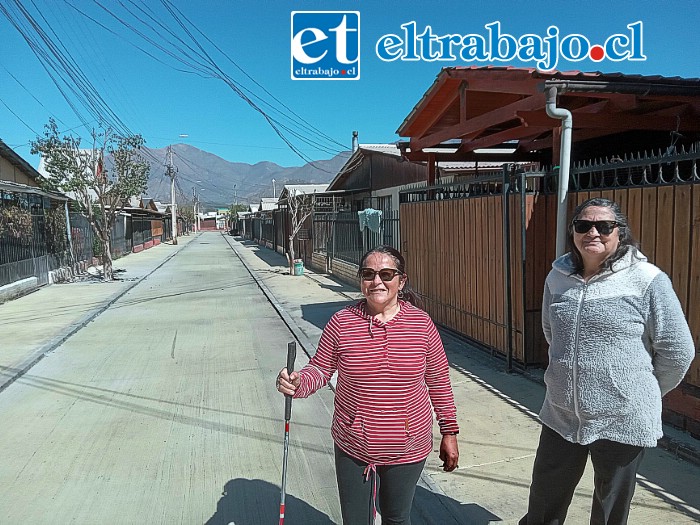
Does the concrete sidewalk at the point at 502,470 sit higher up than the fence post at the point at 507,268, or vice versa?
the fence post at the point at 507,268

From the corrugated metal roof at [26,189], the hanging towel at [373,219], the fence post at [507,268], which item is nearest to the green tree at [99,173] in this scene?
the corrugated metal roof at [26,189]

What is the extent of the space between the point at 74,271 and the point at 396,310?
1913cm

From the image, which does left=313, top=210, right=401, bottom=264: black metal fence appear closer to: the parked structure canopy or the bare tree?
the bare tree

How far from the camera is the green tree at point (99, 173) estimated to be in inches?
637

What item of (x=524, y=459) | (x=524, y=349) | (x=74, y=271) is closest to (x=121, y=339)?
(x=524, y=349)

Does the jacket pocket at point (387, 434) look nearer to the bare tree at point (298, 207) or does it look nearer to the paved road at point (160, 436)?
the paved road at point (160, 436)

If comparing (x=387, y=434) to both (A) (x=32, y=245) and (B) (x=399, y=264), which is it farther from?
(A) (x=32, y=245)

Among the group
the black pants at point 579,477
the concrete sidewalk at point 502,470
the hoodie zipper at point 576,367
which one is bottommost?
the concrete sidewalk at point 502,470

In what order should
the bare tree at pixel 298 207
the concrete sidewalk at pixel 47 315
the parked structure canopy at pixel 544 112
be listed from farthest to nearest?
1. the bare tree at pixel 298 207
2. the concrete sidewalk at pixel 47 315
3. the parked structure canopy at pixel 544 112

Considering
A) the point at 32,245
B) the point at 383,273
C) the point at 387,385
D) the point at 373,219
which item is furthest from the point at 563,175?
the point at 32,245

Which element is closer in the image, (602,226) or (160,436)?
(602,226)

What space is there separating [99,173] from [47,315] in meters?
7.99

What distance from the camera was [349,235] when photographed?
14.7m

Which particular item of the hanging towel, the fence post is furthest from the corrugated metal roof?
the fence post
